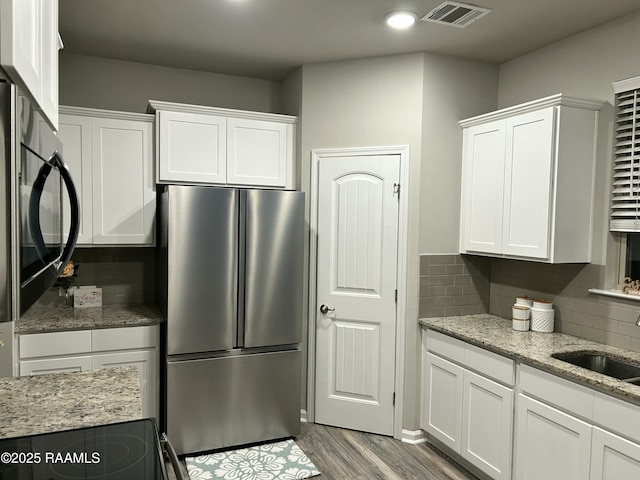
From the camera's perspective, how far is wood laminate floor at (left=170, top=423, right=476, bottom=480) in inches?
116

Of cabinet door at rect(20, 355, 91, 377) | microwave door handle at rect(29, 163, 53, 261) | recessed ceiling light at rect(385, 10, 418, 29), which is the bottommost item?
cabinet door at rect(20, 355, 91, 377)

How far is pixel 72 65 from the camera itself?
11.5 ft

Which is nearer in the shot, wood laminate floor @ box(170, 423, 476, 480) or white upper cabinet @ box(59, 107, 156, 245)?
wood laminate floor @ box(170, 423, 476, 480)

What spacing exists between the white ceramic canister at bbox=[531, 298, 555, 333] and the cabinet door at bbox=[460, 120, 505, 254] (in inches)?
16.4

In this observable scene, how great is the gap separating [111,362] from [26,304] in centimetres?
256

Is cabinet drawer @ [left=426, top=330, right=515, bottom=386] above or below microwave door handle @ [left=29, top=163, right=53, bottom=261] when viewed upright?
below

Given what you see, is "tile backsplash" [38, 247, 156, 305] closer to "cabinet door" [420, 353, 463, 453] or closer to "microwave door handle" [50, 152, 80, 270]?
"cabinet door" [420, 353, 463, 453]

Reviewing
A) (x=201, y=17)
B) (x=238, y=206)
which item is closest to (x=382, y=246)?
(x=238, y=206)

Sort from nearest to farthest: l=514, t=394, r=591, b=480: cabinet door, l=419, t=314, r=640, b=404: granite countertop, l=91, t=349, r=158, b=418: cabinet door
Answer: l=419, t=314, r=640, b=404: granite countertop → l=514, t=394, r=591, b=480: cabinet door → l=91, t=349, r=158, b=418: cabinet door

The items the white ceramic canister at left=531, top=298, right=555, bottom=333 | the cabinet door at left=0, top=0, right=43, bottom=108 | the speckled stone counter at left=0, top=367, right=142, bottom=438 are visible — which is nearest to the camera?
the cabinet door at left=0, top=0, right=43, bottom=108

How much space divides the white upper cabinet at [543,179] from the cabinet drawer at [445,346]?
605mm

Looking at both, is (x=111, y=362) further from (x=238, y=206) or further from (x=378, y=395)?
(x=378, y=395)

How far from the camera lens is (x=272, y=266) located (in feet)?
10.6

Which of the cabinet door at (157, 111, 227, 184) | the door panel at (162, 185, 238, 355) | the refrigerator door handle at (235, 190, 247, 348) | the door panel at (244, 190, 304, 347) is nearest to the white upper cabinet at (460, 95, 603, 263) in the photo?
the door panel at (244, 190, 304, 347)
